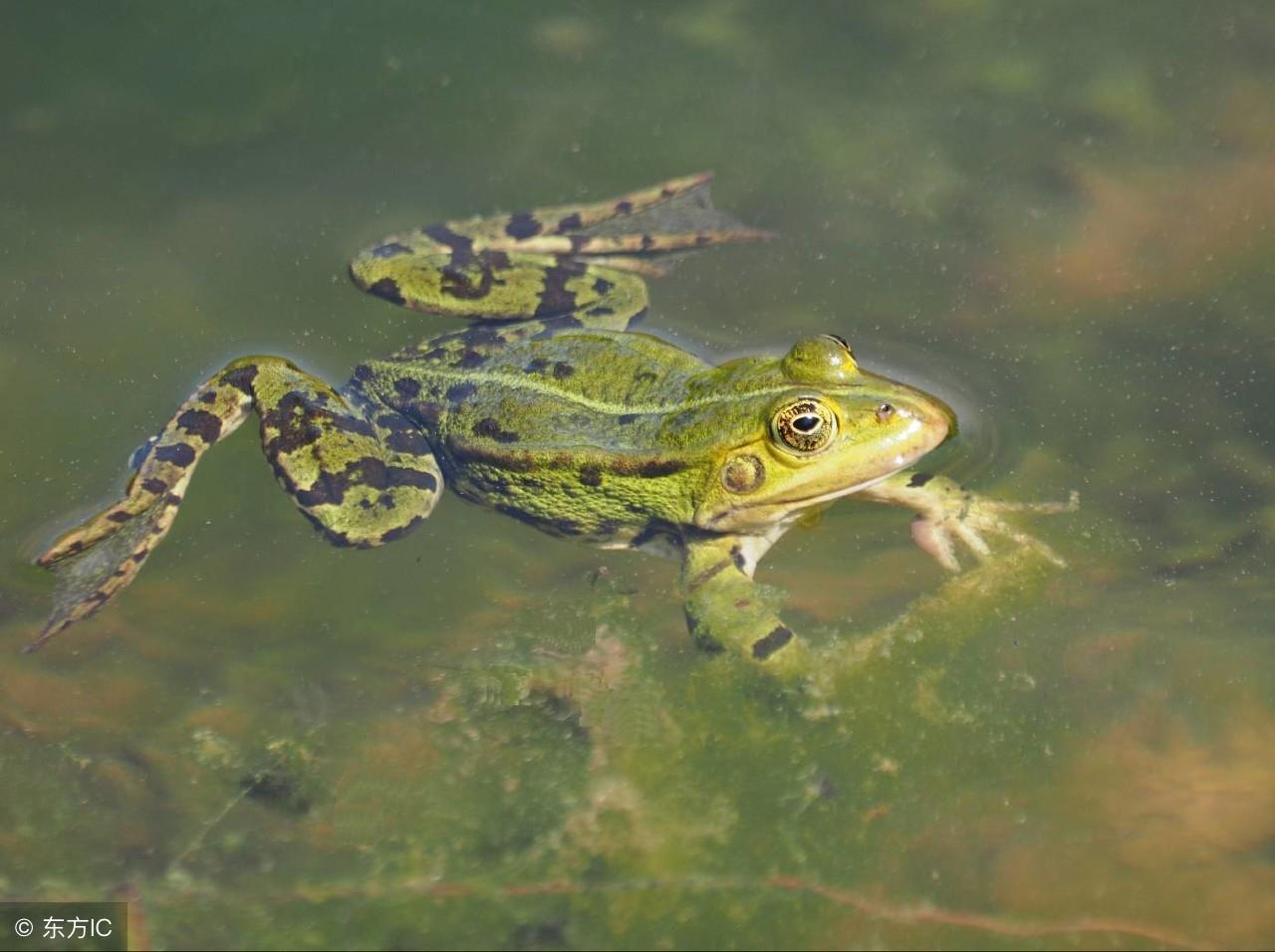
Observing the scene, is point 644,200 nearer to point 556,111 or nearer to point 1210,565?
point 556,111

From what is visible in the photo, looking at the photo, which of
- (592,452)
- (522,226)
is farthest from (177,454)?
(522,226)

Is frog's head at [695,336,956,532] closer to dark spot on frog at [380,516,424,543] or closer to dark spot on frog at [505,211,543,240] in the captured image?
dark spot on frog at [380,516,424,543]

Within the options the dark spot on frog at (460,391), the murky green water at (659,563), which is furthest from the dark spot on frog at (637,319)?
the dark spot on frog at (460,391)

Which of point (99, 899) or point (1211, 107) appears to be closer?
point (99, 899)

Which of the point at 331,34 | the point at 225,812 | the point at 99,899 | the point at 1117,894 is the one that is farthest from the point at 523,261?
the point at 1117,894

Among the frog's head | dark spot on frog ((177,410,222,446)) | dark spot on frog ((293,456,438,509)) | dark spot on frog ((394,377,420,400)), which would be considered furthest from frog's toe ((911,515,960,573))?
dark spot on frog ((177,410,222,446))
